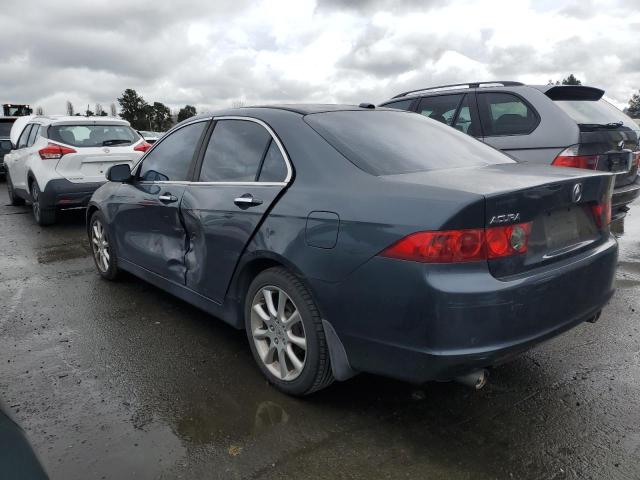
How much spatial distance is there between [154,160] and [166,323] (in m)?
1.32

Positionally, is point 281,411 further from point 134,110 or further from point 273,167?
point 134,110

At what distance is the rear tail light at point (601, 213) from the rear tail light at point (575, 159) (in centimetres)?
217

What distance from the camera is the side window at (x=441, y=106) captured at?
20.3 feet

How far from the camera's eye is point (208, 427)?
2736mm

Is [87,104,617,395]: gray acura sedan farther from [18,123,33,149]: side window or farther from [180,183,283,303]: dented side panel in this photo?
[18,123,33,149]: side window

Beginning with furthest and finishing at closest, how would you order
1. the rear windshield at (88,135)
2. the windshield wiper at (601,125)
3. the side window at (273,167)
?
the rear windshield at (88,135) → the windshield wiper at (601,125) → the side window at (273,167)

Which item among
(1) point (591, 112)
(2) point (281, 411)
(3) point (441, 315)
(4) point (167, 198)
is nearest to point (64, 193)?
(4) point (167, 198)

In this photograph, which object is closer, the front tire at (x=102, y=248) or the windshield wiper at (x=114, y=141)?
the front tire at (x=102, y=248)

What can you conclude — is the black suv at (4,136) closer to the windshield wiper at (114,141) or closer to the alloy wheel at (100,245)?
the windshield wiper at (114,141)

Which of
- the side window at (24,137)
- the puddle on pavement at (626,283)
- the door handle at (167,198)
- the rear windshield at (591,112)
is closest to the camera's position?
the door handle at (167,198)

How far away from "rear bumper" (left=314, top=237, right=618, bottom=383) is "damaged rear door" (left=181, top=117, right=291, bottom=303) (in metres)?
0.76

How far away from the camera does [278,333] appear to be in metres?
2.98

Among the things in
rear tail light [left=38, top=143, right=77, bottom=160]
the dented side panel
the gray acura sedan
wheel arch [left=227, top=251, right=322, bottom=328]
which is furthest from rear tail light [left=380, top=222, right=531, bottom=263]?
rear tail light [left=38, top=143, right=77, bottom=160]

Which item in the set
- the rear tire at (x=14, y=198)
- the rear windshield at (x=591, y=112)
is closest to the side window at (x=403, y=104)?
the rear windshield at (x=591, y=112)
